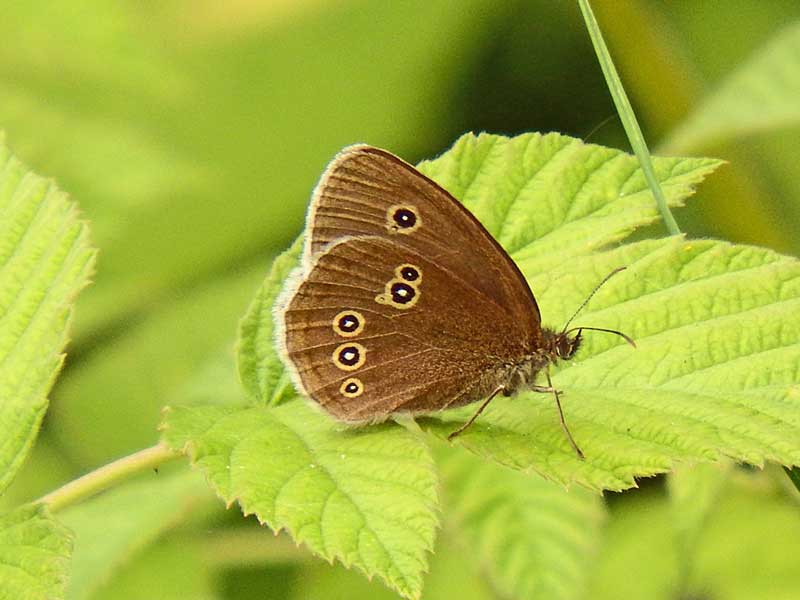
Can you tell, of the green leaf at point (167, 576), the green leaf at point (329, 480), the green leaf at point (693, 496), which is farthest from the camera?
the green leaf at point (167, 576)

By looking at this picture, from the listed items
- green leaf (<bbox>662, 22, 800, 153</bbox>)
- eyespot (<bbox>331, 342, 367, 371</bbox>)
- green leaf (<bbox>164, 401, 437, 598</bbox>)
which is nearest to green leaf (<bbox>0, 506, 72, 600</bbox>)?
green leaf (<bbox>164, 401, 437, 598</bbox>)

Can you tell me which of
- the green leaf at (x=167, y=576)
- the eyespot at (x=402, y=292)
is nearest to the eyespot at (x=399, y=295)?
the eyespot at (x=402, y=292)

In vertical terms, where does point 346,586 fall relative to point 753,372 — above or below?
below

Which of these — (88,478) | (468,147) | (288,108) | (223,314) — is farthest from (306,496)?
(288,108)

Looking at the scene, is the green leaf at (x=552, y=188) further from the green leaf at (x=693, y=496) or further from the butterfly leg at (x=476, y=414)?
the green leaf at (x=693, y=496)

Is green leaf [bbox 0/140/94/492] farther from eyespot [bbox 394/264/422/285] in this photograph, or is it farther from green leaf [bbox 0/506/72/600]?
eyespot [bbox 394/264/422/285]

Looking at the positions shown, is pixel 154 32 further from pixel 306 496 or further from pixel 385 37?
pixel 306 496
